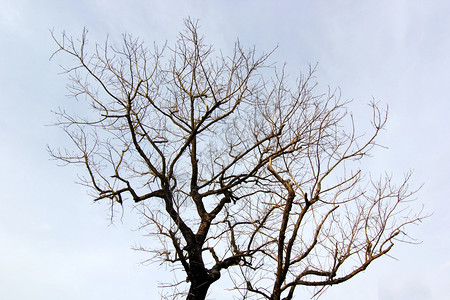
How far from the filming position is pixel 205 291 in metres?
4.92

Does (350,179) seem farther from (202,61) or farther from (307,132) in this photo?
(202,61)

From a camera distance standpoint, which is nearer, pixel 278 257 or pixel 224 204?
pixel 278 257

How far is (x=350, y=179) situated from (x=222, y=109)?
272 centimetres

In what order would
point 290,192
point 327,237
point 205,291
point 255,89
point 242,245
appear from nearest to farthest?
1. point 290,192
2. point 327,237
3. point 205,291
4. point 242,245
5. point 255,89

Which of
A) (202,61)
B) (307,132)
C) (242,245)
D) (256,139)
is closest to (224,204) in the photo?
(242,245)

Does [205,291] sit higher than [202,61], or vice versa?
[202,61]

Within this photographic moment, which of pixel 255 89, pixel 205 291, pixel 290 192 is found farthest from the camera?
pixel 255 89

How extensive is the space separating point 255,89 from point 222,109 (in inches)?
25.2

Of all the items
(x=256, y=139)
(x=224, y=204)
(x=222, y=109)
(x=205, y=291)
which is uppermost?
(x=222, y=109)

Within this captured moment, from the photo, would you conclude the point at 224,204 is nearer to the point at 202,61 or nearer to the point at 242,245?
the point at 242,245

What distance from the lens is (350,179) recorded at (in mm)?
3777

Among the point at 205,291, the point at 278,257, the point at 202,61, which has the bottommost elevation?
the point at 278,257

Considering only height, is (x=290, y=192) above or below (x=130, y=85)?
below

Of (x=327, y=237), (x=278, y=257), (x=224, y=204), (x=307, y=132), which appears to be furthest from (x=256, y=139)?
(x=278, y=257)
